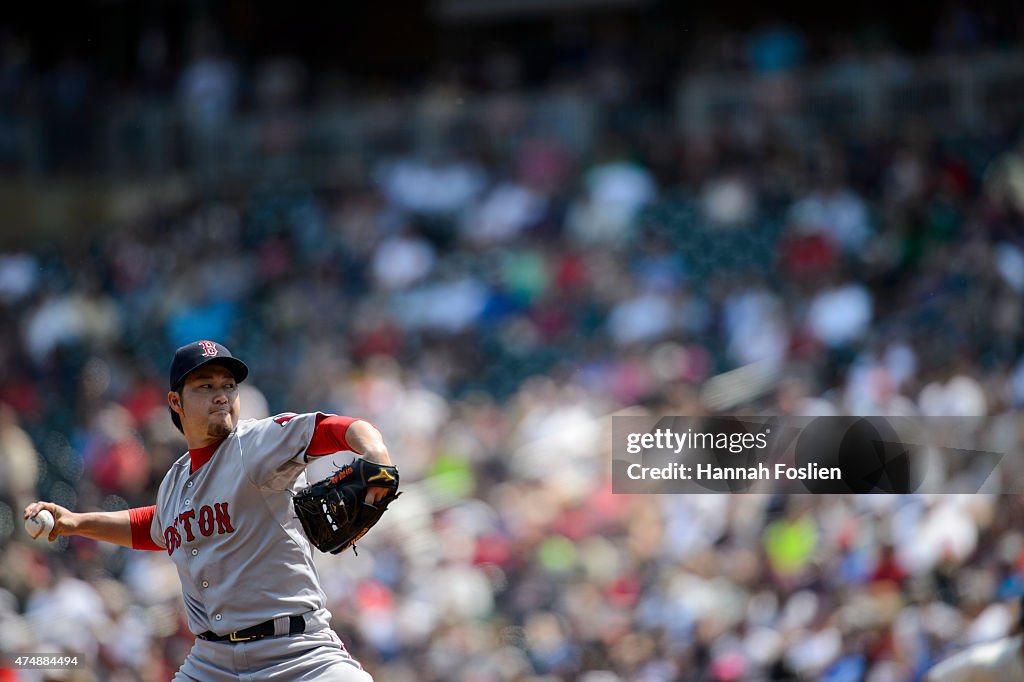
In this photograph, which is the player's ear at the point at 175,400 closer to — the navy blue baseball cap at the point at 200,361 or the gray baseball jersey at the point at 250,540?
the navy blue baseball cap at the point at 200,361

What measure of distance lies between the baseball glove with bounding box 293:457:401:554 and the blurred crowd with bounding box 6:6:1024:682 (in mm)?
4245

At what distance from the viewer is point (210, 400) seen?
14.0ft

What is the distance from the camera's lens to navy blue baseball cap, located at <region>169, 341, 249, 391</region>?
4.21 metres

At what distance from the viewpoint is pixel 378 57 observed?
58.0 ft

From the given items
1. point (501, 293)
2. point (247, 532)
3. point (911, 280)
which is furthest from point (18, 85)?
point (247, 532)

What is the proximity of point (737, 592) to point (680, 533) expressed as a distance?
2.41 feet

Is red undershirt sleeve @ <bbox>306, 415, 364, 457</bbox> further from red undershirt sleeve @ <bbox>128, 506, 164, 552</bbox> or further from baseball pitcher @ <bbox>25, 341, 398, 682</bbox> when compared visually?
red undershirt sleeve @ <bbox>128, 506, 164, 552</bbox>

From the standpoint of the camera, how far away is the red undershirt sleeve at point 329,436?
12.8 feet

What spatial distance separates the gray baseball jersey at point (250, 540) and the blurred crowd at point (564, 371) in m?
4.16

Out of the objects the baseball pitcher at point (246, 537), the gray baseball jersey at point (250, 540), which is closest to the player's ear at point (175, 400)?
the baseball pitcher at point (246, 537)

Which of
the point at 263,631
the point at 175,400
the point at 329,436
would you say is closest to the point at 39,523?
the point at 175,400

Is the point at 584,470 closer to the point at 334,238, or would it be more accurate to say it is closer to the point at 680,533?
the point at 680,533

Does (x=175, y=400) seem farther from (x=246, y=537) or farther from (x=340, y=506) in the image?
(x=340, y=506)

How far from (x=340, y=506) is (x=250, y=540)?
0.43 meters
